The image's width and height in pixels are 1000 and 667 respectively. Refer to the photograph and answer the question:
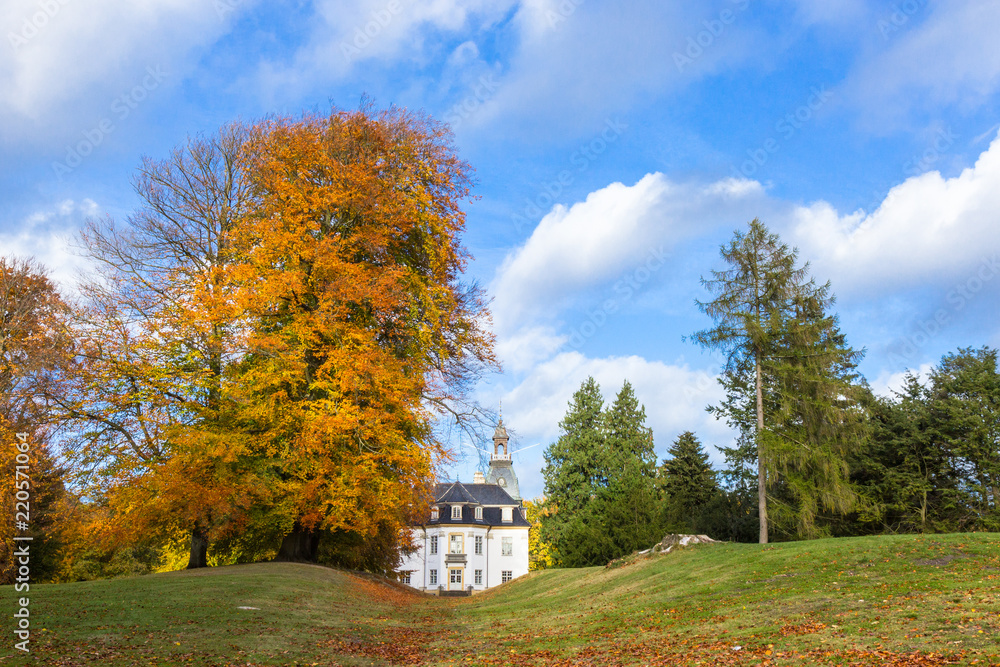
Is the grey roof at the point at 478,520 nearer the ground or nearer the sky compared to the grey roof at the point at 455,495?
nearer the ground

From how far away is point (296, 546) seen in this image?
78.2ft

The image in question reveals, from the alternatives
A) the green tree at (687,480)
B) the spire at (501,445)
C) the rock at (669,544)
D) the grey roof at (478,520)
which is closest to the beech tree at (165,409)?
the rock at (669,544)

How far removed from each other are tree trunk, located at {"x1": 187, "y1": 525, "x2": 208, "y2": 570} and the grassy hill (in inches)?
129

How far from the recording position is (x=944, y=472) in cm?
3434

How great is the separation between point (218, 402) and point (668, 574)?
15080 mm

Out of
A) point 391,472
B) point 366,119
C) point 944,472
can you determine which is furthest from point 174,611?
point 944,472

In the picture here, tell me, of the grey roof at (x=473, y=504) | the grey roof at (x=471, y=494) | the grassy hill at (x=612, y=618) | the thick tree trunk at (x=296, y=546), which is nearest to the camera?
the grassy hill at (x=612, y=618)

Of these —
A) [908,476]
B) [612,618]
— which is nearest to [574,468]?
[908,476]

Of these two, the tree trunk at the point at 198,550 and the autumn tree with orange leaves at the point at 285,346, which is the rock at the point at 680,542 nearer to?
the autumn tree with orange leaves at the point at 285,346

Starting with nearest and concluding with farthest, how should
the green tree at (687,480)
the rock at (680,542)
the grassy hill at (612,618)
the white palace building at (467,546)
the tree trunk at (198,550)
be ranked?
1. the grassy hill at (612,618)
2. the tree trunk at (198,550)
3. the rock at (680,542)
4. the green tree at (687,480)
5. the white palace building at (467,546)

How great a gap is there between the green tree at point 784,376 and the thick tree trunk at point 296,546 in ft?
57.6

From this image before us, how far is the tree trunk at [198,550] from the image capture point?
22.4 meters

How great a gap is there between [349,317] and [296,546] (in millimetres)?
8514

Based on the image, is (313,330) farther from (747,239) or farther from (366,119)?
(747,239)
